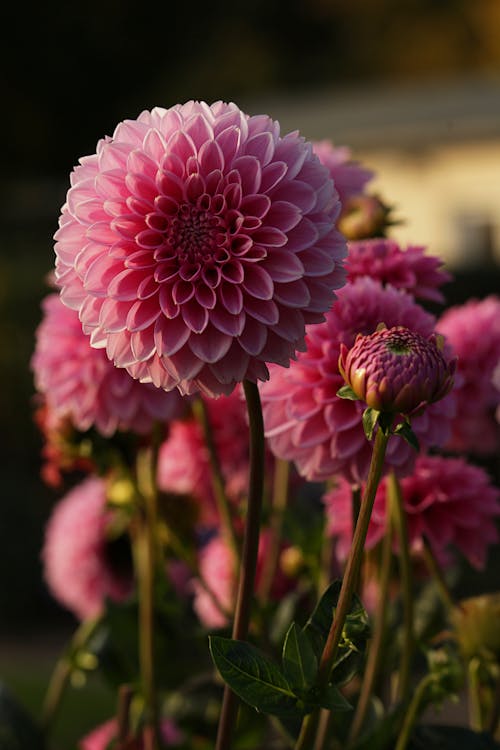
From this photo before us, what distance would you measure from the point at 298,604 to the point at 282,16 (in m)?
20.2

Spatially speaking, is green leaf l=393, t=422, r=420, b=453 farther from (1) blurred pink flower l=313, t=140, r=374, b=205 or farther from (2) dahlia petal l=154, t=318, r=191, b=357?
(1) blurred pink flower l=313, t=140, r=374, b=205

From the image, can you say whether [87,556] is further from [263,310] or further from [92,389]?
[263,310]

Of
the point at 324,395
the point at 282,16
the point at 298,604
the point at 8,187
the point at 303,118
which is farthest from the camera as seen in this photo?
the point at 282,16

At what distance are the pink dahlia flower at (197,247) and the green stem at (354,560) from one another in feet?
0.30

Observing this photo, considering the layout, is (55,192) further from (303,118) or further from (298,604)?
(298,604)

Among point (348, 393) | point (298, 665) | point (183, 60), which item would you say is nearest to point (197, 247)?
point (348, 393)

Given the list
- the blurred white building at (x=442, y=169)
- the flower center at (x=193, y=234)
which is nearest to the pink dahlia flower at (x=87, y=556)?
the flower center at (x=193, y=234)

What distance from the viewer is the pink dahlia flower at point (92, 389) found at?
1.18 m

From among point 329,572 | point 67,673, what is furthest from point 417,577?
point 67,673

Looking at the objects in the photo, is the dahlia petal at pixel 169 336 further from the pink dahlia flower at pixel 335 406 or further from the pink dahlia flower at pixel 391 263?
the pink dahlia flower at pixel 391 263

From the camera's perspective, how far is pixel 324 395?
98 cm

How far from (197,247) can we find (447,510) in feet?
1.41

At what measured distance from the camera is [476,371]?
1.18 metres

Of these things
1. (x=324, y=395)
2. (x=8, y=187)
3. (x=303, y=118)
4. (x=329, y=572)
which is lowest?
(x=329, y=572)
